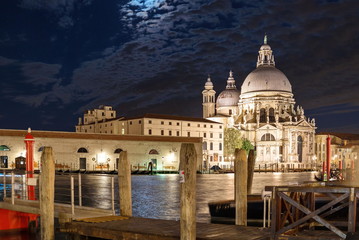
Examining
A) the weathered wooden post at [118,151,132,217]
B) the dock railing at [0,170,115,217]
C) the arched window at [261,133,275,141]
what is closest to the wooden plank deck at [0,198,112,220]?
the dock railing at [0,170,115,217]

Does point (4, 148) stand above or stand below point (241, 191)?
below

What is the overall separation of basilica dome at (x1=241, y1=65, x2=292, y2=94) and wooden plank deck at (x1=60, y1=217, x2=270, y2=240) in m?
79.4

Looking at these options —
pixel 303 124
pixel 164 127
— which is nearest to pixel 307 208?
pixel 164 127

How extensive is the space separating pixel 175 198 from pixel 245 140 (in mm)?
59965

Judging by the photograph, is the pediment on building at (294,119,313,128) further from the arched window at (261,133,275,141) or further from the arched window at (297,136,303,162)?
the arched window at (261,133,275,141)

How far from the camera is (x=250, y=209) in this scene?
13969 millimetres

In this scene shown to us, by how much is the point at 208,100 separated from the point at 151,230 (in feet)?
279

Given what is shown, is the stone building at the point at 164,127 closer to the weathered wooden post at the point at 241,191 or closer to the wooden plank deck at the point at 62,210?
the wooden plank deck at the point at 62,210

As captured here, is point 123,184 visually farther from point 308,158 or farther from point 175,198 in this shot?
point 308,158

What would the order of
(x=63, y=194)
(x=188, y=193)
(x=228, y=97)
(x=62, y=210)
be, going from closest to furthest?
(x=188, y=193)
(x=62, y=210)
(x=63, y=194)
(x=228, y=97)

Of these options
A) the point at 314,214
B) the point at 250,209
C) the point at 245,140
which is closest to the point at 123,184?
the point at 314,214

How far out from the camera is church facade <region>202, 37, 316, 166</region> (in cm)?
8012

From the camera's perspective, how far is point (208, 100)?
92625mm

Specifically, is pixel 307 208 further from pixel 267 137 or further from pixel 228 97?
pixel 228 97
